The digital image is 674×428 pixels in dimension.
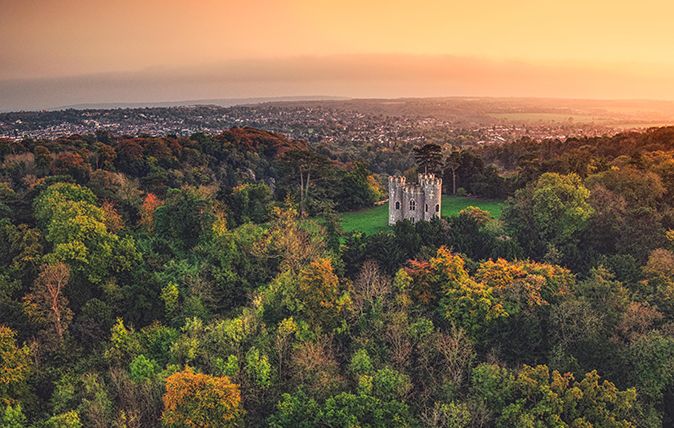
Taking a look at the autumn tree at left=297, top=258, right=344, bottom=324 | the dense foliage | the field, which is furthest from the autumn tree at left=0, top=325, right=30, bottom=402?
the field

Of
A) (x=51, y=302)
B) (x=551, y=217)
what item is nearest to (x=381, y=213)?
(x=551, y=217)

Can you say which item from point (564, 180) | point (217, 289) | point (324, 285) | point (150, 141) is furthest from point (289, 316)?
point (150, 141)

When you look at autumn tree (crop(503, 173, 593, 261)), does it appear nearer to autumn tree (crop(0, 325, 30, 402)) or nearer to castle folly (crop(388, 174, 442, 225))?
castle folly (crop(388, 174, 442, 225))

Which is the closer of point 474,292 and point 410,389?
point 410,389

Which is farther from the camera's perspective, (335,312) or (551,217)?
(551,217)

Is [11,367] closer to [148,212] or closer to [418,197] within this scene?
[148,212]

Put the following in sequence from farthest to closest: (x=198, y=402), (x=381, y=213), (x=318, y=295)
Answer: (x=381, y=213) < (x=318, y=295) < (x=198, y=402)

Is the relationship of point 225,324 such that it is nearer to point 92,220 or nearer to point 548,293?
point 92,220

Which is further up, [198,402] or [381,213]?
[381,213]
